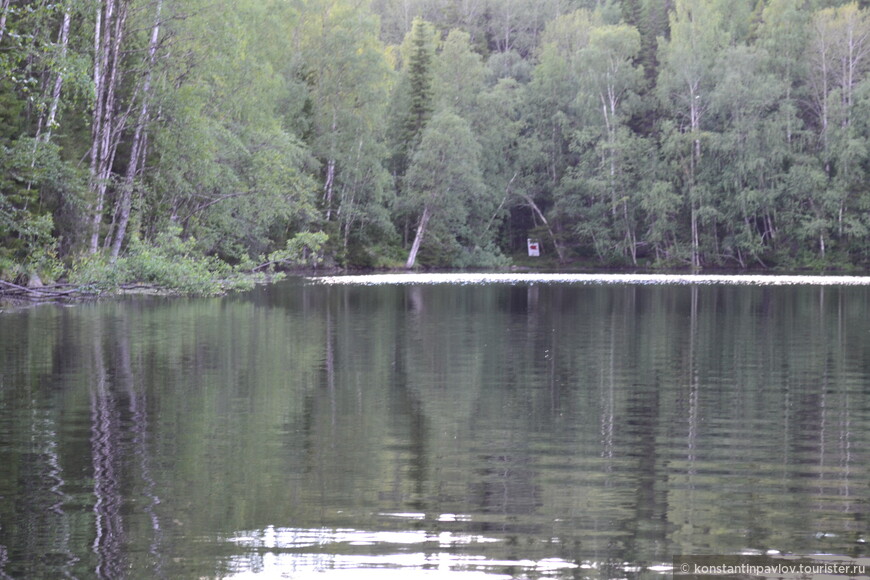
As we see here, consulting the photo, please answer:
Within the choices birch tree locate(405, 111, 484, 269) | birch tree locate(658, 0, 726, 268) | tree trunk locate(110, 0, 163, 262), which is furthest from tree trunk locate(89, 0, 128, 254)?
birch tree locate(658, 0, 726, 268)

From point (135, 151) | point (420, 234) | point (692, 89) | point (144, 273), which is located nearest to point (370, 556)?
A: point (144, 273)

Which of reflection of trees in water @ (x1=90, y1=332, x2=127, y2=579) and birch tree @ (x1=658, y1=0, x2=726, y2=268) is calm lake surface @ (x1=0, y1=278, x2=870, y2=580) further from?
birch tree @ (x1=658, y1=0, x2=726, y2=268)

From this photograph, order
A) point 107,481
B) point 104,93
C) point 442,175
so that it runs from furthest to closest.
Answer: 1. point 442,175
2. point 104,93
3. point 107,481

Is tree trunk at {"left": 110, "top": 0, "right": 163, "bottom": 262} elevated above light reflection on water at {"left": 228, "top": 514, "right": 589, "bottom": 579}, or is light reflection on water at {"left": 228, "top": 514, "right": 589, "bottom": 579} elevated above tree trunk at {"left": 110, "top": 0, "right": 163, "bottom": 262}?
tree trunk at {"left": 110, "top": 0, "right": 163, "bottom": 262}

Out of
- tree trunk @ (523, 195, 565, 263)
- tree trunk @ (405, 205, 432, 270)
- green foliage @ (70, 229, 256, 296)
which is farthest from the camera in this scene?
tree trunk @ (523, 195, 565, 263)

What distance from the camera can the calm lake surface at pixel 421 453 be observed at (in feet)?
24.6

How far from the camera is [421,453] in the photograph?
35.6 feet

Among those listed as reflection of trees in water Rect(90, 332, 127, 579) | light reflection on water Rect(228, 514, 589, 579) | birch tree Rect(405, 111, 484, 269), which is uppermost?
birch tree Rect(405, 111, 484, 269)

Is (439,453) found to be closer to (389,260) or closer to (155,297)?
(155,297)

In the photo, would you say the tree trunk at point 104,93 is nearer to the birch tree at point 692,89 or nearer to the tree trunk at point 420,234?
the tree trunk at point 420,234

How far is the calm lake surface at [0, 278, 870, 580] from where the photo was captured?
7.48 m

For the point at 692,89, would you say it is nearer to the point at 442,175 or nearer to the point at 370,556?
the point at 442,175

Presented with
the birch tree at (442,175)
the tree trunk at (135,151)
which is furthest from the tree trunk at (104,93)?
the birch tree at (442,175)

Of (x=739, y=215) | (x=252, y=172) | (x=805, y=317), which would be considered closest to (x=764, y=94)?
(x=739, y=215)
